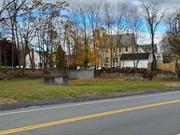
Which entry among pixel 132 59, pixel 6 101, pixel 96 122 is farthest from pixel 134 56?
pixel 96 122

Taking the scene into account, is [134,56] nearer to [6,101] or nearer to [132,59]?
[132,59]

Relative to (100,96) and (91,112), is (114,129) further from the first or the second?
(100,96)

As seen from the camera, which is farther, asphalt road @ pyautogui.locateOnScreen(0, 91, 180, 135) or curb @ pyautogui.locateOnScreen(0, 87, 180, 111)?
curb @ pyautogui.locateOnScreen(0, 87, 180, 111)

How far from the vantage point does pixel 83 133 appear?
1070 cm

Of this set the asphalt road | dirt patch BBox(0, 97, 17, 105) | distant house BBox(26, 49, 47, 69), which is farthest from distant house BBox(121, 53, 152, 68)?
the asphalt road

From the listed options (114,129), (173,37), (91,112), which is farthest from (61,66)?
(114,129)

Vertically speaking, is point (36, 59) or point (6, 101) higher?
point (36, 59)

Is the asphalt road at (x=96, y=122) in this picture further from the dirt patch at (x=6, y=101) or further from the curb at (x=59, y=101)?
the dirt patch at (x=6, y=101)

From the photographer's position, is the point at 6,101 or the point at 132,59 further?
the point at 132,59

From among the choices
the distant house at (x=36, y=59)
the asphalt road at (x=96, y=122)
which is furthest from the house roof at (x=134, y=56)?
the asphalt road at (x=96, y=122)

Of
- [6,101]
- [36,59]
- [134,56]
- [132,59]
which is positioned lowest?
[6,101]

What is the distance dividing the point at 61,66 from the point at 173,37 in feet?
60.9

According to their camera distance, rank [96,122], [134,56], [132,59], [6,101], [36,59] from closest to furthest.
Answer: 1. [96,122]
2. [6,101]
3. [134,56]
4. [132,59]
5. [36,59]

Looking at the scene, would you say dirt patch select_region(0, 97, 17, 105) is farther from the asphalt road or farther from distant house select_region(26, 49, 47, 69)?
distant house select_region(26, 49, 47, 69)
